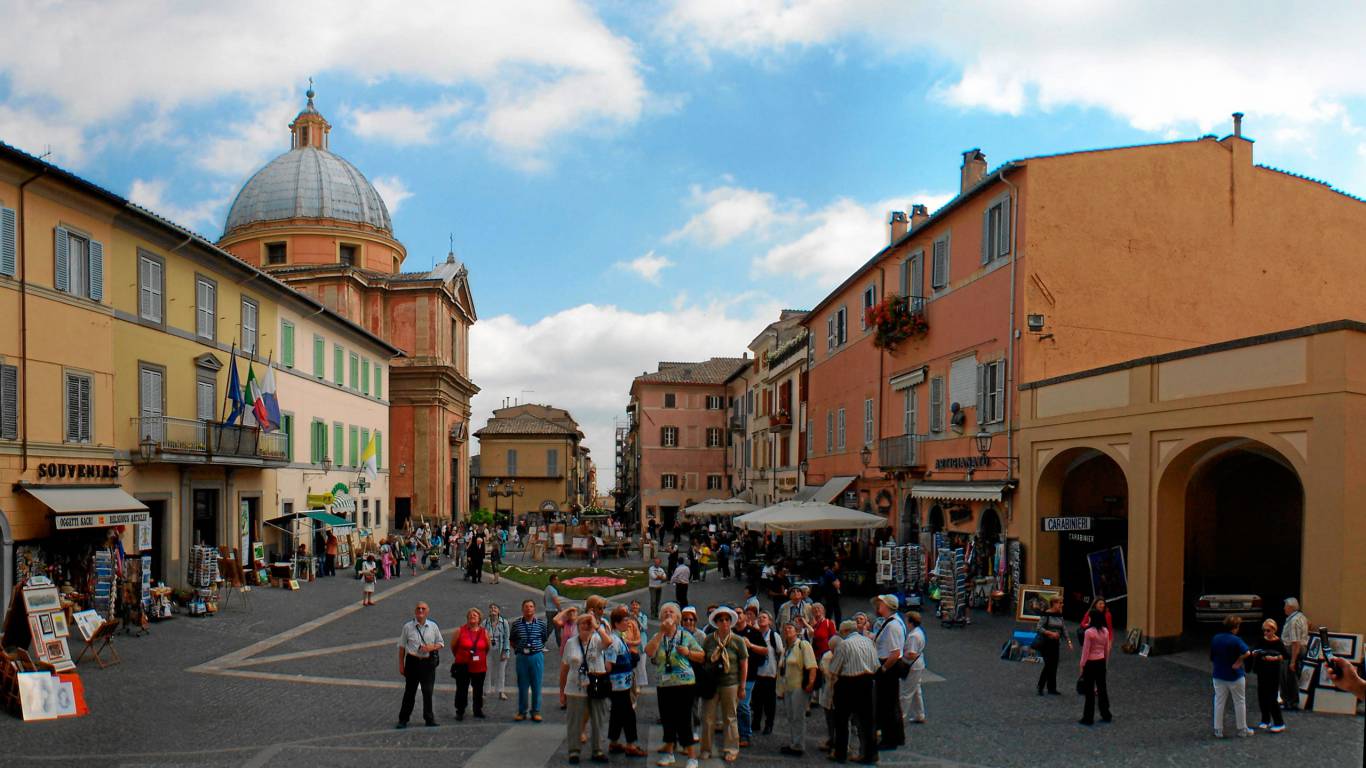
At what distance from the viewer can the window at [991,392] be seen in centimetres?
2133

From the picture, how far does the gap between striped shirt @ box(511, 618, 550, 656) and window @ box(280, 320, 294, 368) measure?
72.8 ft

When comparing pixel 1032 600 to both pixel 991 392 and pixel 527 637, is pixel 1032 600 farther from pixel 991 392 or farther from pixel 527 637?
pixel 527 637

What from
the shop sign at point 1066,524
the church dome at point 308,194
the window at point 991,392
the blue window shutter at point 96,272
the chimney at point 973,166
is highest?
the church dome at point 308,194

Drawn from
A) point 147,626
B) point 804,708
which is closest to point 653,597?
point 147,626

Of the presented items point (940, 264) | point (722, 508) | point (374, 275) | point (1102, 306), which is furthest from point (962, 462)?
point (374, 275)

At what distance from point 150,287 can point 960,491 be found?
18555 mm

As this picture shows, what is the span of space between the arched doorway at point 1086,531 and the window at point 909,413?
6390 millimetres

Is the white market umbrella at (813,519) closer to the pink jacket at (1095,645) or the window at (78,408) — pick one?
the pink jacket at (1095,645)

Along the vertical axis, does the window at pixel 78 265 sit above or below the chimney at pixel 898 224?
below

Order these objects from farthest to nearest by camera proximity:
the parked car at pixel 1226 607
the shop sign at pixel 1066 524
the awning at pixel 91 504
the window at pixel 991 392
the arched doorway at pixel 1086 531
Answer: the window at pixel 991 392 < the shop sign at pixel 1066 524 < the awning at pixel 91 504 < the arched doorway at pixel 1086 531 < the parked car at pixel 1226 607

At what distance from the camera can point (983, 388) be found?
22234 mm

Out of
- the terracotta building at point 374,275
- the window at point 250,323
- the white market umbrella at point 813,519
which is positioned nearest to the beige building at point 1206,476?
the white market umbrella at point 813,519

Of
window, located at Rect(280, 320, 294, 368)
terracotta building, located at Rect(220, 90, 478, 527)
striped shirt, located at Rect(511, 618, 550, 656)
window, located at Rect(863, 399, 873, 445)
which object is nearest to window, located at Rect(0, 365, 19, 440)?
striped shirt, located at Rect(511, 618, 550, 656)

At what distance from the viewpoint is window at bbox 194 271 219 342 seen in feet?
81.7
